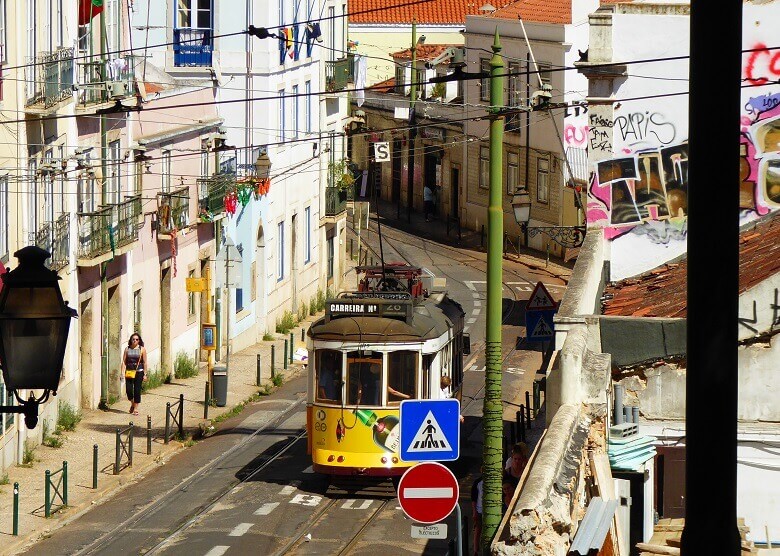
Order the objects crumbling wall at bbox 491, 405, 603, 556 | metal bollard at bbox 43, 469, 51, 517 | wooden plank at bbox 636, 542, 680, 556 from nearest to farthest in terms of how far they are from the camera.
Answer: crumbling wall at bbox 491, 405, 603, 556 → wooden plank at bbox 636, 542, 680, 556 → metal bollard at bbox 43, 469, 51, 517

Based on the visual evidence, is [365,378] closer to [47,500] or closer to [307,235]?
[47,500]

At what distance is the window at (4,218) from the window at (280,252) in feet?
55.6

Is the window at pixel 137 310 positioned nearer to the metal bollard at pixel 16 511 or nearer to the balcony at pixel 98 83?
the balcony at pixel 98 83

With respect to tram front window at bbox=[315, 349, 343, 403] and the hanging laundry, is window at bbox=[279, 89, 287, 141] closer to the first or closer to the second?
the hanging laundry

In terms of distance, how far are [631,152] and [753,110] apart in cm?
176

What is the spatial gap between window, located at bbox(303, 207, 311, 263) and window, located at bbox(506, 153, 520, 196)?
1062 cm

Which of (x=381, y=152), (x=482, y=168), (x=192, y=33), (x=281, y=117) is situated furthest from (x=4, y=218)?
(x=482, y=168)

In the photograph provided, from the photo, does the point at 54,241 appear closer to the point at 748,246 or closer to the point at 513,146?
the point at 748,246

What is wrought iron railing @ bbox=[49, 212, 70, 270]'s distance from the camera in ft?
90.1

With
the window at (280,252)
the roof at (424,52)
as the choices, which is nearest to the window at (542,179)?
the roof at (424,52)

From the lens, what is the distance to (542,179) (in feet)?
175

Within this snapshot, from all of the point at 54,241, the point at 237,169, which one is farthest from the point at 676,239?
the point at 237,169

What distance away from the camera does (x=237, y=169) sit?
39688 mm

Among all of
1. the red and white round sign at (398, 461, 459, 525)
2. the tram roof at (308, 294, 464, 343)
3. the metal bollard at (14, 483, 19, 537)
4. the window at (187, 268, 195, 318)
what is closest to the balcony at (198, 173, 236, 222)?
the window at (187, 268, 195, 318)
